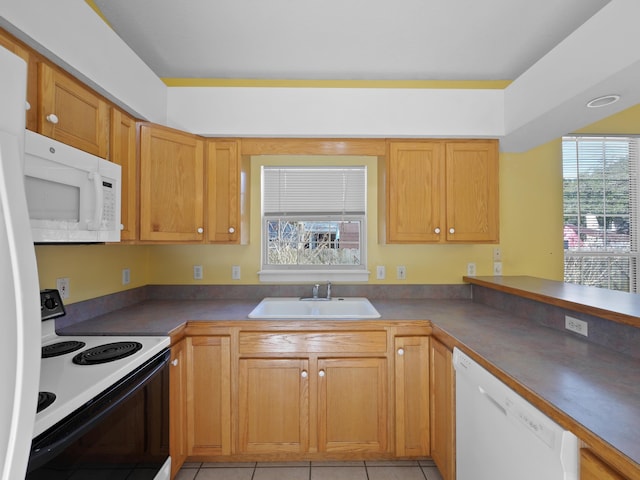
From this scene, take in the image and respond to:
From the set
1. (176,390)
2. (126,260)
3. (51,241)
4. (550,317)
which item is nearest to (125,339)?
(176,390)

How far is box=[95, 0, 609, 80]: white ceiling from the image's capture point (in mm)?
1693

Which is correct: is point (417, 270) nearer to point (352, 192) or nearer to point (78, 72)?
point (352, 192)

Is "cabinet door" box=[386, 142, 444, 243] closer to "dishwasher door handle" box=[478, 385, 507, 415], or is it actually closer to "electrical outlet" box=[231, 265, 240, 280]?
"dishwasher door handle" box=[478, 385, 507, 415]

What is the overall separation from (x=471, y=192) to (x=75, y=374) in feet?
8.10

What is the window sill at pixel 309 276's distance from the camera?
256cm

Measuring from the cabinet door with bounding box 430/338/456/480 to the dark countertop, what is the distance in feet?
0.56

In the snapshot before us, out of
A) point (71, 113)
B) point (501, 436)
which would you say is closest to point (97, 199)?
point (71, 113)

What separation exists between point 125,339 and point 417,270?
2.09 meters

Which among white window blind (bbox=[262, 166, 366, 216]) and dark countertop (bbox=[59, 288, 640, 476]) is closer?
dark countertop (bbox=[59, 288, 640, 476])

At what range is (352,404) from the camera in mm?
1899

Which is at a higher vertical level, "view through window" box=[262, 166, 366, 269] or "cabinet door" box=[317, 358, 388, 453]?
"view through window" box=[262, 166, 366, 269]

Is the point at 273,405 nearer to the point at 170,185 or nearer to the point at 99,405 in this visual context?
the point at 99,405

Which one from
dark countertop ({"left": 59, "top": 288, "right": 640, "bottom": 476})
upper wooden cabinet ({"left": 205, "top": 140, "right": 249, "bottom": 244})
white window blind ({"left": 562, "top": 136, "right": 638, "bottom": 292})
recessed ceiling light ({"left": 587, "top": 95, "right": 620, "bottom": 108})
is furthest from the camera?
white window blind ({"left": 562, "top": 136, "right": 638, "bottom": 292})

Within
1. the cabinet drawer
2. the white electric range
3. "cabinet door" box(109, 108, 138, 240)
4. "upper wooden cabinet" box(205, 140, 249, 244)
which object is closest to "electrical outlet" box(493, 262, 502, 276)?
the cabinet drawer
